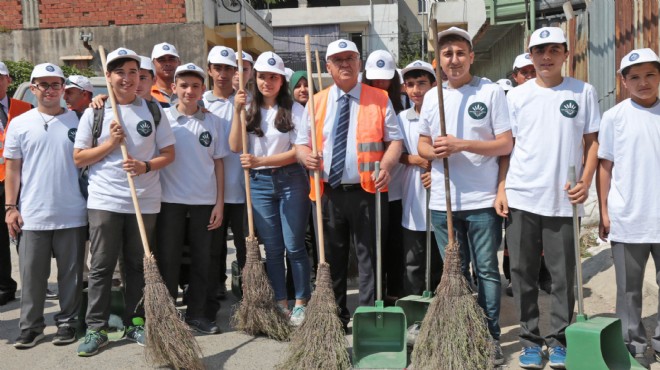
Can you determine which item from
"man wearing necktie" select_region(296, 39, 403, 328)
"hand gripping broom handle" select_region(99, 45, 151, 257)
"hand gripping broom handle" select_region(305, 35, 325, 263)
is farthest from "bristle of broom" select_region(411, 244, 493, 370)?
"hand gripping broom handle" select_region(99, 45, 151, 257)

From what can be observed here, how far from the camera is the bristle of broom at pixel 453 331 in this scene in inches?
169

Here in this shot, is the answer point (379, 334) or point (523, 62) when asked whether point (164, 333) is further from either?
point (523, 62)

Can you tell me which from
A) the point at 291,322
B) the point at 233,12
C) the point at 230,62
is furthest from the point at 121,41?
the point at 291,322

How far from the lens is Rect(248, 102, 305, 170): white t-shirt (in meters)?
5.49

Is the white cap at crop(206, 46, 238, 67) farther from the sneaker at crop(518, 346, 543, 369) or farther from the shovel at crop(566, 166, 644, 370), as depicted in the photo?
the sneaker at crop(518, 346, 543, 369)

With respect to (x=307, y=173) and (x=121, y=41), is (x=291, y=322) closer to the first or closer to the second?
(x=307, y=173)

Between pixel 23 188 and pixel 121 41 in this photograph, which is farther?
pixel 121 41

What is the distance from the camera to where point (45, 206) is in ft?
17.3

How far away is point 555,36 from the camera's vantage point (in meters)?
4.48

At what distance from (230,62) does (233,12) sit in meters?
14.0

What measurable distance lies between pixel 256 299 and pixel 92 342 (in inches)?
47.5

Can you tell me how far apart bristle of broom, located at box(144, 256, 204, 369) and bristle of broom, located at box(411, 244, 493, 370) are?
147 cm

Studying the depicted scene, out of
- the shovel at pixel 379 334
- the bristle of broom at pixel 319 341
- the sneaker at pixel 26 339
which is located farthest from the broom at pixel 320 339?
the sneaker at pixel 26 339

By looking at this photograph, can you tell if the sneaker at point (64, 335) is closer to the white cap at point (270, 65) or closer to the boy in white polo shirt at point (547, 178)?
the white cap at point (270, 65)
